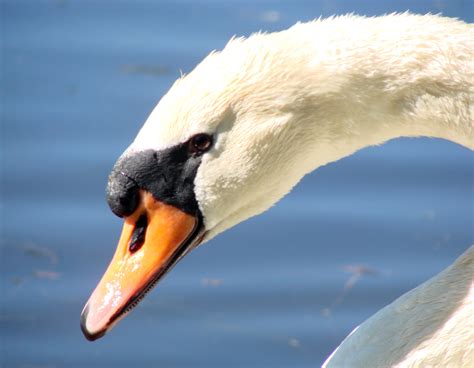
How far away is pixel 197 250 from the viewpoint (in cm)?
625

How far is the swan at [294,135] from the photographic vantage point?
360cm

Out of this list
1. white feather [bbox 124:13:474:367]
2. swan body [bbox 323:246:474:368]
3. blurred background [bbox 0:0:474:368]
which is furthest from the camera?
blurred background [bbox 0:0:474:368]

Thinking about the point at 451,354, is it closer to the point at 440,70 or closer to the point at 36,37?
the point at 440,70

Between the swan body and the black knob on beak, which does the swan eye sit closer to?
the black knob on beak

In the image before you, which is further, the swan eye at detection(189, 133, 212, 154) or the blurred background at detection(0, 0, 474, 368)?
the blurred background at detection(0, 0, 474, 368)

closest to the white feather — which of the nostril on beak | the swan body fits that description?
the swan body

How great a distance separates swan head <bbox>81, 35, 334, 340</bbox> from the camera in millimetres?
3639

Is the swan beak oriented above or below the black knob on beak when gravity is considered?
below

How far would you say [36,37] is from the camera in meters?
7.54

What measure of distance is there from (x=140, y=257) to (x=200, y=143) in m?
0.42

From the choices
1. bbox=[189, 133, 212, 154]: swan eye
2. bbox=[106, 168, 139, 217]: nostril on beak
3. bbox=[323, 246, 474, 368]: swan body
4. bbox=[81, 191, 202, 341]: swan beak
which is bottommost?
bbox=[323, 246, 474, 368]: swan body

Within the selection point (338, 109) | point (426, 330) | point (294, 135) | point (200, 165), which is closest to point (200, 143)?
point (200, 165)

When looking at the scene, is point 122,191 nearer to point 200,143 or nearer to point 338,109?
point 200,143

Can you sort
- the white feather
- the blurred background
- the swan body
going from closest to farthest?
the white feather < the swan body < the blurred background
